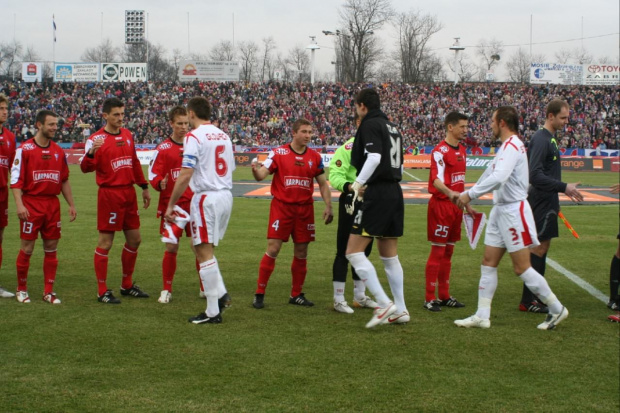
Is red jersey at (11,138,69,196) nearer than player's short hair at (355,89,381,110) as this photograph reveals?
No

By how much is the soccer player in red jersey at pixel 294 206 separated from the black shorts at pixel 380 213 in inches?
36.8

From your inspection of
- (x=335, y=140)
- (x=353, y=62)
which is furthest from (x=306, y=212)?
(x=353, y=62)

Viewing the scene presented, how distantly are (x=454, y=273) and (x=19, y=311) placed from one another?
19.0ft

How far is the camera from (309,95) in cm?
5384

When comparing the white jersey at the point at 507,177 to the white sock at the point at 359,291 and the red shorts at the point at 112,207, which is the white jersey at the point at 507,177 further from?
the red shorts at the point at 112,207

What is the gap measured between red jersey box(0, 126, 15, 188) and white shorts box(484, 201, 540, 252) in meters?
5.54

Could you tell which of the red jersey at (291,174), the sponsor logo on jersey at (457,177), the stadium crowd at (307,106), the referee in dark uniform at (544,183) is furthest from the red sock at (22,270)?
the stadium crowd at (307,106)

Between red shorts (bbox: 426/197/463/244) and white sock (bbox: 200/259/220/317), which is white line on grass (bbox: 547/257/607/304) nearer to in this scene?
red shorts (bbox: 426/197/463/244)

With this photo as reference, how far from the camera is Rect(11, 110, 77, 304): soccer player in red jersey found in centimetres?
741

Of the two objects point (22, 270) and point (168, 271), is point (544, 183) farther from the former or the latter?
point (22, 270)

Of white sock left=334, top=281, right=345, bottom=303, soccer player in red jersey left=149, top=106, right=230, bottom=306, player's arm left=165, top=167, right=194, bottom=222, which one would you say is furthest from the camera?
soccer player in red jersey left=149, top=106, right=230, bottom=306

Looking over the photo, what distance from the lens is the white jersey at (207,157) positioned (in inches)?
254

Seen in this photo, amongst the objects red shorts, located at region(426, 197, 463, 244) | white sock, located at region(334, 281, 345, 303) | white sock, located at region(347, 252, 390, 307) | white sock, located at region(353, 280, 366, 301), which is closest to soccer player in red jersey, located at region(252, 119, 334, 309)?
white sock, located at region(334, 281, 345, 303)

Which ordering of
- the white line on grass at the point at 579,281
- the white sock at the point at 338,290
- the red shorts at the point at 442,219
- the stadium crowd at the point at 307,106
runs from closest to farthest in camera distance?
the white sock at the point at 338,290
the red shorts at the point at 442,219
the white line on grass at the point at 579,281
the stadium crowd at the point at 307,106
